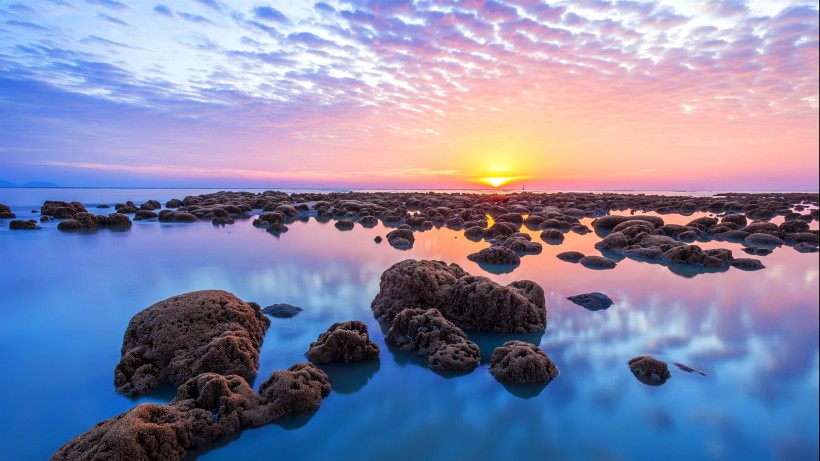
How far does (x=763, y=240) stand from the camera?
19922mm

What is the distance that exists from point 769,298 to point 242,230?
25751 millimetres

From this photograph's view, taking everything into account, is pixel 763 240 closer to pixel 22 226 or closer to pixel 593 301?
pixel 593 301

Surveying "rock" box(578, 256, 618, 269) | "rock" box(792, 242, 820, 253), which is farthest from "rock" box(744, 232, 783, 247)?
"rock" box(578, 256, 618, 269)

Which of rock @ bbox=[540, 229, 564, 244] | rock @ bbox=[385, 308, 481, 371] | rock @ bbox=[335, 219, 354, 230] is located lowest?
rock @ bbox=[335, 219, 354, 230]

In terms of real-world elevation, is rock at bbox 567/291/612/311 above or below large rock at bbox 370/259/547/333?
below

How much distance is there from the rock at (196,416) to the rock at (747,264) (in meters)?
15.8

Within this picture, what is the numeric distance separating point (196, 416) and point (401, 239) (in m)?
15.3

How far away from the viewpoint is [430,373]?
6.33 meters

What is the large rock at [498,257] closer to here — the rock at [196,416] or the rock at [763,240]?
the rock at [196,416]

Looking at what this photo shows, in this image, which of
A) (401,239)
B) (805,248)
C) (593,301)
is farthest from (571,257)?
(805,248)

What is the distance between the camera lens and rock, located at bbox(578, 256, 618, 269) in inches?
562

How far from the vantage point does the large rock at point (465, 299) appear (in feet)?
25.9

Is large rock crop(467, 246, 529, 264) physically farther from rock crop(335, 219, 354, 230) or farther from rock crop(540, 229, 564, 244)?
rock crop(335, 219, 354, 230)

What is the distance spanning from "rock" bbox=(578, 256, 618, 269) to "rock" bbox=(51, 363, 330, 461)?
1171 cm
